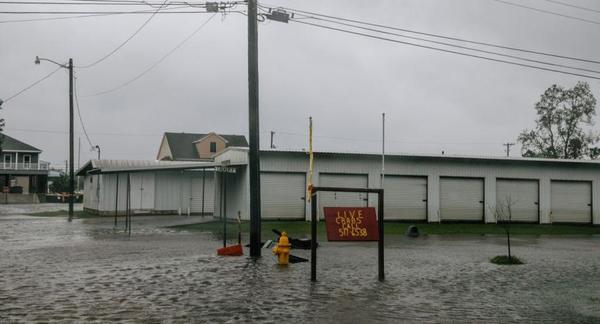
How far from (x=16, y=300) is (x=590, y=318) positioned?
8114 mm

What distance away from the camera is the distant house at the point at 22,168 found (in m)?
75.9

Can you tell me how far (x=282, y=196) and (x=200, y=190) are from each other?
422 inches

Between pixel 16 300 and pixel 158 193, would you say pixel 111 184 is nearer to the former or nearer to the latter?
pixel 158 193

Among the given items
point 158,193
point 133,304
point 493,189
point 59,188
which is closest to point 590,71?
point 493,189

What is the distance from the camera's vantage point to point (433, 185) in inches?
1287

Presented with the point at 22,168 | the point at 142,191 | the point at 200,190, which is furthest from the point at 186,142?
the point at 142,191

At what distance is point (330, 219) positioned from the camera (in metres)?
11.4

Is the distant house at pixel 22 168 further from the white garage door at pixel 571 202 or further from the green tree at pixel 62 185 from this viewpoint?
the white garage door at pixel 571 202

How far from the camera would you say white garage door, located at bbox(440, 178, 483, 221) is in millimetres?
32938

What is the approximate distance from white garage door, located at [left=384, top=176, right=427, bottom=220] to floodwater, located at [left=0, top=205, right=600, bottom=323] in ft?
47.7

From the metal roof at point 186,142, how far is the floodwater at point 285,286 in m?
55.5

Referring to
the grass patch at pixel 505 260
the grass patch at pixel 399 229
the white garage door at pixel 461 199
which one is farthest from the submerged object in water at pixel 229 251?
the white garage door at pixel 461 199

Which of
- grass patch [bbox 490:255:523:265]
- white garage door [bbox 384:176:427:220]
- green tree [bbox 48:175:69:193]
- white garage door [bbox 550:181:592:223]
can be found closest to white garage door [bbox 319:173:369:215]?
white garage door [bbox 384:176:427:220]

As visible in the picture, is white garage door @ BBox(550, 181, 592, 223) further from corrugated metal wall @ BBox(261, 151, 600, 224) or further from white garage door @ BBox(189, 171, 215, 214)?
white garage door @ BBox(189, 171, 215, 214)
